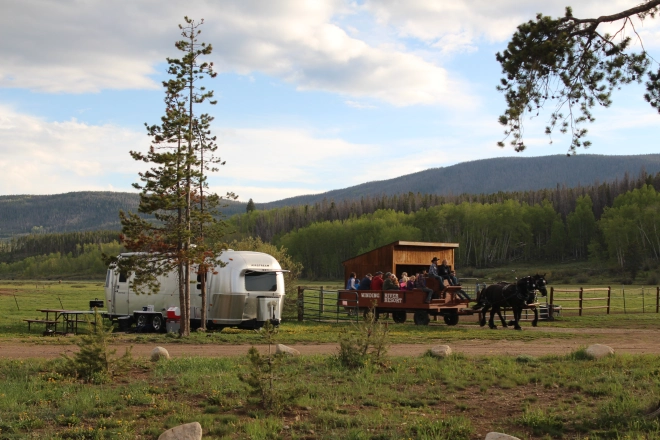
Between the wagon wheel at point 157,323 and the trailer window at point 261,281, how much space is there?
3805mm

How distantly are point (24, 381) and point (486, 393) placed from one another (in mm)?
7389

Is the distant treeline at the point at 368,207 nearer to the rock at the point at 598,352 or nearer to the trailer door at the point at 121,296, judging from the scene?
the trailer door at the point at 121,296

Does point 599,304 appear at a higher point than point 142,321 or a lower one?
lower

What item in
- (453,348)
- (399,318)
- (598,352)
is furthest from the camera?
(399,318)

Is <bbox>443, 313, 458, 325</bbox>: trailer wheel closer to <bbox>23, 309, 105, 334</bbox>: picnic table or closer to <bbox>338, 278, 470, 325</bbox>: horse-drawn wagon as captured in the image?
<bbox>338, 278, 470, 325</bbox>: horse-drawn wagon

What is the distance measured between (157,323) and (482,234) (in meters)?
95.5

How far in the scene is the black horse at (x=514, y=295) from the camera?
73.6ft

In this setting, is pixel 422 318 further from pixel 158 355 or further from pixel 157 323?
pixel 158 355

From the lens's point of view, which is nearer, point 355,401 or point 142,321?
point 355,401

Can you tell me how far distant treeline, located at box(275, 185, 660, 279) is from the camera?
114m

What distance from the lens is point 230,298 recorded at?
24453mm

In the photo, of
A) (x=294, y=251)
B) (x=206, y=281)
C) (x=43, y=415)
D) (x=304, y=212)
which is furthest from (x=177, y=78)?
(x=304, y=212)

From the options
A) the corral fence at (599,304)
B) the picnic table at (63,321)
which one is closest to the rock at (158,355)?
the picnic table at (63,321)

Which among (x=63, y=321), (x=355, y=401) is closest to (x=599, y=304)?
(x=63, y=321)
